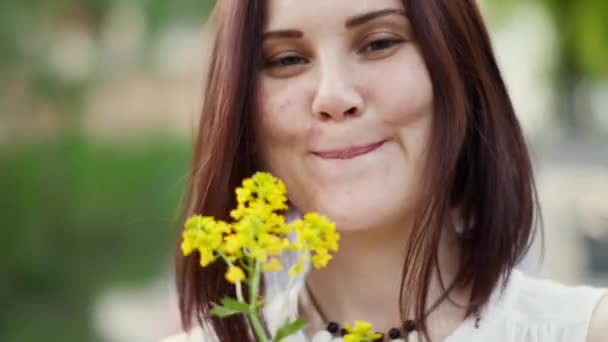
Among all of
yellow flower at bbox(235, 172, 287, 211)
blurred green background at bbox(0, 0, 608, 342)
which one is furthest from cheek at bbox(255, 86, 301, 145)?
blurred green background at bbox(0, 0, 608, 342)

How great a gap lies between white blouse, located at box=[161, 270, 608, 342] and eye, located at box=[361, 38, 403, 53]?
35 cm

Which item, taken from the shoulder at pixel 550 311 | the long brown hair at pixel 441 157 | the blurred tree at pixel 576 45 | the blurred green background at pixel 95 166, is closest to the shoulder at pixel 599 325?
the shoulder at pixel 550 311

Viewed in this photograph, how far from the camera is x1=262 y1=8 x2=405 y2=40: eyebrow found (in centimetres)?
124

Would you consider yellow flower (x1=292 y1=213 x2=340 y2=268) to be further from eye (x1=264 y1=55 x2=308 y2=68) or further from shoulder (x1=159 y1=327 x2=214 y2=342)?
shoulder (x1=159 y1=327 x2=214 y2=342)

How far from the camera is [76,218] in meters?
5.44

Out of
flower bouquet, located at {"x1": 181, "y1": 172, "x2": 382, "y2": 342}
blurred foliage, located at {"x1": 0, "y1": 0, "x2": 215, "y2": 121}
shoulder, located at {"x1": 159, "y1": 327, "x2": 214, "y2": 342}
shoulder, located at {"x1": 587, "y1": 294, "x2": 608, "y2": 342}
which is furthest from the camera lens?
blurred foliage, located at {"x1": 0, "y1": 0, "x2": 215, "y2": 121}

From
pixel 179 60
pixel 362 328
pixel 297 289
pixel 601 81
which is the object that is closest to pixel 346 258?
pixel 297 289

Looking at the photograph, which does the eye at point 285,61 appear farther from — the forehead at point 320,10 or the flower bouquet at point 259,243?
the flower bouquet at point 259,243

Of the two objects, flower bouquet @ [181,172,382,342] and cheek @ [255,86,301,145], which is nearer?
flower bouquet @ [181,172,382,342]

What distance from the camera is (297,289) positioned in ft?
5.00

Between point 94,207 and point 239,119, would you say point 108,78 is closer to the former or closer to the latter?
point 94,207

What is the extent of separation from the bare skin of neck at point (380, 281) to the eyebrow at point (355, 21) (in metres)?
0.27

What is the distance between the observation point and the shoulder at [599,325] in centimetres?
135

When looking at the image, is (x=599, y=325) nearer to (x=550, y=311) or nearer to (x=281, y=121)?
(x=550, y=311)
